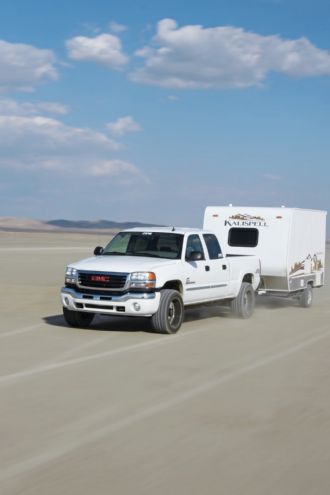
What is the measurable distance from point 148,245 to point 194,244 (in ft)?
2.80

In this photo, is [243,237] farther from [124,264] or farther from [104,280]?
[104,280]

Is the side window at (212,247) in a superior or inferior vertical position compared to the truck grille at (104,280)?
superior

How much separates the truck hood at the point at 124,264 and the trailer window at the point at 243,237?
462 cm

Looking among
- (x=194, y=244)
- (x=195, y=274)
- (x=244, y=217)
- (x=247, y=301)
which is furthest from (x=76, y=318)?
(x=244, y=217)

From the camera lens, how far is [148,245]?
14.7 metres

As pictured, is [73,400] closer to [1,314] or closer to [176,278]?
[176,278]

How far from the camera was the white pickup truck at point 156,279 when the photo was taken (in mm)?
13070

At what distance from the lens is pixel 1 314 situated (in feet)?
52.1

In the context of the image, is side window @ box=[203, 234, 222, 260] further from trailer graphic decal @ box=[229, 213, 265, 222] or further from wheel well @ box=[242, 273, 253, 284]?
trailer graphic decal @ box=[229, 213, 265, 222]

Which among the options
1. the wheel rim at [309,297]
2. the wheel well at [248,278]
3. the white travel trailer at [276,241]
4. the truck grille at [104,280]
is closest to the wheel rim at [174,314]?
the truck grille at [104,280]

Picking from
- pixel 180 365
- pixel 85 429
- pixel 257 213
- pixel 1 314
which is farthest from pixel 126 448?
pixel 257 213

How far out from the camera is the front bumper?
42.5 feet

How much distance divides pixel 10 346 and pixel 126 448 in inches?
219

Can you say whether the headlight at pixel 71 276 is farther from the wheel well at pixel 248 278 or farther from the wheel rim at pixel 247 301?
the wheel well at pixel 248 278
